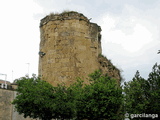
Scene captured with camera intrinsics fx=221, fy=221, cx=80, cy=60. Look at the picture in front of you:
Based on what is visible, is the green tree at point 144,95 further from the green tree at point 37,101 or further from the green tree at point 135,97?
the green tree at point 37,101

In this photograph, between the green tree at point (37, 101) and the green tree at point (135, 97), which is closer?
the green tree at point (37, 101)

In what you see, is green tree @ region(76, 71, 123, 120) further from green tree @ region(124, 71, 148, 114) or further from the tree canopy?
green tree @ region(124, 71, 148, 114)

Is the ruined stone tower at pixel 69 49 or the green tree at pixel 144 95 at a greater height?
the ruined stone tower at pixel 69 49

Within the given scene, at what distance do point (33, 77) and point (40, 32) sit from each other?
5.07 meters

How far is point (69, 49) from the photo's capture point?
16453 millimetres

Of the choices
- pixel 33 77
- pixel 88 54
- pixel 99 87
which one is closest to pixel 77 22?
pixel 88 54

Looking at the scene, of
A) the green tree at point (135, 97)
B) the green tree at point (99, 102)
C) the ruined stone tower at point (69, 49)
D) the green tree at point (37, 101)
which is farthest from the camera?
the ruined stone tower at point (69, 49)

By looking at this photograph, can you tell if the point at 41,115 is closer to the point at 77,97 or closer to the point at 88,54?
the point at 77,97

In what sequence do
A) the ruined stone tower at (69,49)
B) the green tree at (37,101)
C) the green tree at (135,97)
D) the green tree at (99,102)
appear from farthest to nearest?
the ruined stone tower at (69,49) → the green tree at (135,97) → the green tree at (37,101) → the green tree at (99,102)

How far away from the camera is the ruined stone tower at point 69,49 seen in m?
16.3

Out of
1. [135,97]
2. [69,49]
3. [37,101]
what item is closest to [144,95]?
[135,97]

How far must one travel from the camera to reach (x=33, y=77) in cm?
1455

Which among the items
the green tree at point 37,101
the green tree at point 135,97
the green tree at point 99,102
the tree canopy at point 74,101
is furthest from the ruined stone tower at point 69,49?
the green tree at point 99,102

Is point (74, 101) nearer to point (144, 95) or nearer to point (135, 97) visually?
point (135, 97)
